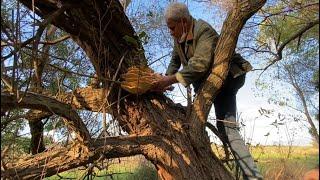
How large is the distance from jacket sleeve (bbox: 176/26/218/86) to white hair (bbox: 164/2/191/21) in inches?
7.3

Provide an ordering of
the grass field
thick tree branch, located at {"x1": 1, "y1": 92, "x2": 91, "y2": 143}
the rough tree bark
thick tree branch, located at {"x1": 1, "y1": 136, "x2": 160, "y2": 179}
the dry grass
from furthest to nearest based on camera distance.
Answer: the dry grass → the grass field → the rough tree bark → thick tree branch, located at {"x1": 1, "y1": 136, "x2": 160, "y2": 179} → thick tree branch, located at {"x1": 1, "y1": 92, "x2": 91, "y2": 143}

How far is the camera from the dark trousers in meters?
3.62

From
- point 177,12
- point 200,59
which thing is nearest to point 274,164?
point 200,59

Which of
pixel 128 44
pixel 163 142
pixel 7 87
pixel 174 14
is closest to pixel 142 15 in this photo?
pixel 128 44

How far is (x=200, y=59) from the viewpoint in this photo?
3.57m

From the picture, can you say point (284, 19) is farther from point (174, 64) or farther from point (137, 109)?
point (137, 109)

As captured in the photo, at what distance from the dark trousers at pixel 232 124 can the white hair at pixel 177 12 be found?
→ 0.60m

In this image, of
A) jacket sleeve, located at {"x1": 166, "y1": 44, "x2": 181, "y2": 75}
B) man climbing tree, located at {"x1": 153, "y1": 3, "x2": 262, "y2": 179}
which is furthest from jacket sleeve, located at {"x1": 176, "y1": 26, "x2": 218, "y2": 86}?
jacket sleeve, located at {"x1": 166, "y1": 44, "x2": 181, "y2": 75}

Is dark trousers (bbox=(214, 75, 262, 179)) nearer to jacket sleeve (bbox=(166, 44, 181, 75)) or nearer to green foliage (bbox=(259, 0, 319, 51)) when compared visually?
jacket sleeve (bbox=(166, 44, 181, 75))

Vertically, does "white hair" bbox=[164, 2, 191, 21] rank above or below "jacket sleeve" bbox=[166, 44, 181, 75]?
above

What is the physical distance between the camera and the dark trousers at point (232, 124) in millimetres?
3615

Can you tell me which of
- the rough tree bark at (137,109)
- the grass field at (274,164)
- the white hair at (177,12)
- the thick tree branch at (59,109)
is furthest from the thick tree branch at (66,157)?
the white hair at (177,12)

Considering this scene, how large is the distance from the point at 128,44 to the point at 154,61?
289mm

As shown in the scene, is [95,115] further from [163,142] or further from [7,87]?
[7,87]
